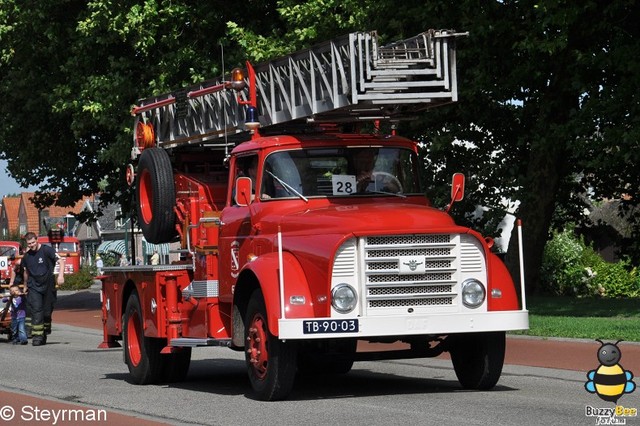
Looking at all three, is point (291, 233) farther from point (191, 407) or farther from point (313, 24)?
point (313, 24)

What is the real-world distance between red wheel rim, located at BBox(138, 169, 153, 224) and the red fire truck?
0.09 ft

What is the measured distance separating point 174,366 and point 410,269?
463 centimetres

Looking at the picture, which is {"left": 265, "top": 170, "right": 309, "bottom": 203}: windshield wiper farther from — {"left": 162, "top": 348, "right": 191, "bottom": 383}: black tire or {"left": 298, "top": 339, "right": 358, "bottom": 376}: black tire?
{"left": 162, "top": 348, "right": 191, "bottom": 383}: black tire

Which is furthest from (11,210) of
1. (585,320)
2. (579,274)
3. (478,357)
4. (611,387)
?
(611,387)

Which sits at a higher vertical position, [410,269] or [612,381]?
[410,269]

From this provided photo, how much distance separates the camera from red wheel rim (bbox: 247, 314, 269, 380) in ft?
43.2

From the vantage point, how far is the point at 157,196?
1653 cm

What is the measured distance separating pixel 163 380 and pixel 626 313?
12155 millimetres

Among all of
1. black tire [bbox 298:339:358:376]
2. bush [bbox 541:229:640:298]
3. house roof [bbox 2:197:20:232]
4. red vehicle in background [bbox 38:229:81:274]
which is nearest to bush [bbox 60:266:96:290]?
red vehicle in background [bbox 38:229:81:274]

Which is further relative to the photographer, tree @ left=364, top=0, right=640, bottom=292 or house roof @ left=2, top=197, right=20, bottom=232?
house roof @ left=2, top=197, right=20, bottom=232

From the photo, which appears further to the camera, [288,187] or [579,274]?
[579,274]

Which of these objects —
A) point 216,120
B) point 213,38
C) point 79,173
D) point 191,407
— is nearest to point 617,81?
point 213,38

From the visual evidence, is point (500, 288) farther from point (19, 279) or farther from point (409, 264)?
point (19, 279)

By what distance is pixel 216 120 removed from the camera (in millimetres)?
16766
